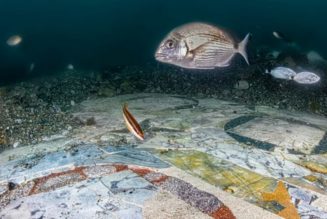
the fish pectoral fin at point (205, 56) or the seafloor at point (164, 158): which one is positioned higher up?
the fish pectoral fin at point (205, 56)

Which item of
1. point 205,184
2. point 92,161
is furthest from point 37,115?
point 205,184

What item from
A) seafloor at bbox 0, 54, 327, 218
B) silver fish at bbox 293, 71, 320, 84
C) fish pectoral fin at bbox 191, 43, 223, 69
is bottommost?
seafloor at bbox 0, 54, 327, 218

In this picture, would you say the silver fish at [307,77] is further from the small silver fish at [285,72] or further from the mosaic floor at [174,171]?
the mosaic floor at [174,171]

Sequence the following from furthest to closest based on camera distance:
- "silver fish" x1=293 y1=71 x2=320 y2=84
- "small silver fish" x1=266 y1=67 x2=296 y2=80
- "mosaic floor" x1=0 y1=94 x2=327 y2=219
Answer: "small silver fish" x1=266 y1=67 x2=296 y2=80 → "silver fish" x1=293 y1=71 x2=320 y2=84 → "mosaic floor" x1=0 y1=94 x2=327 y2=219

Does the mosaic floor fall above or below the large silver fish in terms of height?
below

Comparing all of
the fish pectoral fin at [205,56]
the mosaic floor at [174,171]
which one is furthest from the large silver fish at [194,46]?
the mosaic floor at [174,171]

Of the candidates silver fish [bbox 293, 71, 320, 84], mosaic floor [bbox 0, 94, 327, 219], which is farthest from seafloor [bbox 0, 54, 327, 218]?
silver fish [bbox 293, 71, 320, 84]

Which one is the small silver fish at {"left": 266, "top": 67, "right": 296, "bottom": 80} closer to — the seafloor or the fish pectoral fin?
the seafloor

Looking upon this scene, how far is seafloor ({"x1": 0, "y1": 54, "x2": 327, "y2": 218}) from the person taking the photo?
14.0 feet

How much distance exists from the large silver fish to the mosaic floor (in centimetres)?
164

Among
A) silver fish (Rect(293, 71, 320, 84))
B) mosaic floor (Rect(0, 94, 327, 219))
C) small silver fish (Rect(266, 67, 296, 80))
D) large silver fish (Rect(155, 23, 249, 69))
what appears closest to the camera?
large silver fish (Rect(155, 23, 249, 69))

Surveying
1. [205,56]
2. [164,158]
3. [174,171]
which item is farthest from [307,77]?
[205,56]

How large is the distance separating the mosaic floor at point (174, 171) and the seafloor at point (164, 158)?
0.02 m

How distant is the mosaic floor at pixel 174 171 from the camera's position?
4.21 m
